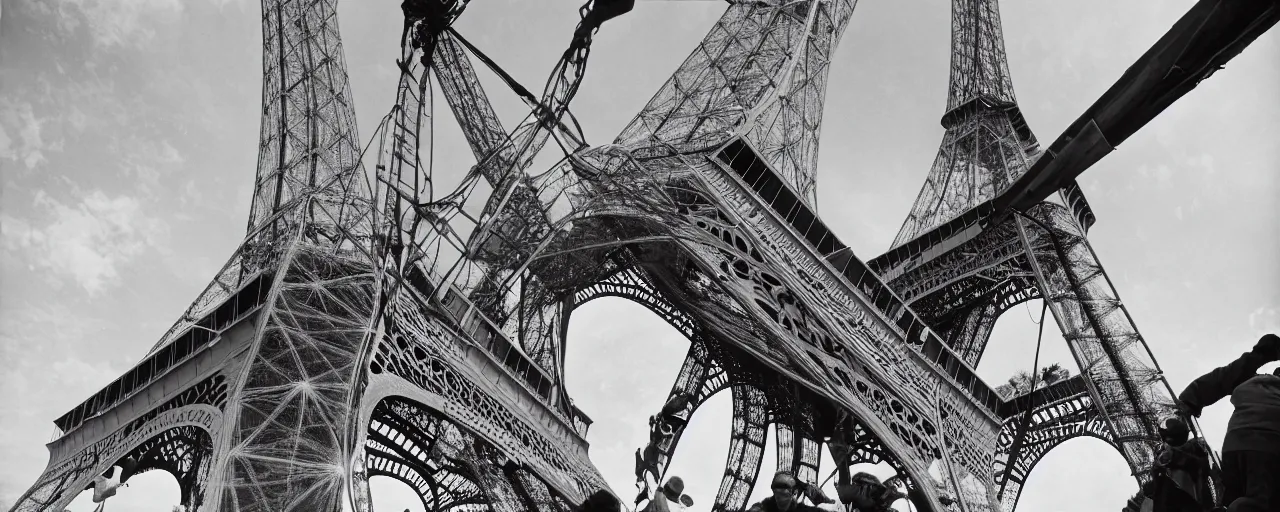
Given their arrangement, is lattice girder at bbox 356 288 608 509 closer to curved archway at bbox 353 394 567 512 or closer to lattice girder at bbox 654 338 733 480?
curved archway at bbox 353 394 567 512

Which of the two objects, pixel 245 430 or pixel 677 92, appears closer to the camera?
pixel 245 430

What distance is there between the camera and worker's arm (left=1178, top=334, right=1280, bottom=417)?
529 centimetres

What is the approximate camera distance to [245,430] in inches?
678

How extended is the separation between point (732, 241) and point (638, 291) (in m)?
5.93

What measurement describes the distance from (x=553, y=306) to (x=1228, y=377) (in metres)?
21.1

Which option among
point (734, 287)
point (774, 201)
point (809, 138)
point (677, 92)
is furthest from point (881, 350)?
point (677, 92)

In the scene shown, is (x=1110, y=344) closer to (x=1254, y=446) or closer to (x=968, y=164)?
(x=968, y=164)

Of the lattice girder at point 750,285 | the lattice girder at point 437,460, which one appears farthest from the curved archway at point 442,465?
the lattice girder at point 750,285

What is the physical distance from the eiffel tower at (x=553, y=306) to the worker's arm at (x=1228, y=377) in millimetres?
9133

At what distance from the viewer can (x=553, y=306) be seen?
26.0m

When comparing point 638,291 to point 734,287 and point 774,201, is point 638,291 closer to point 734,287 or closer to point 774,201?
point 774,201

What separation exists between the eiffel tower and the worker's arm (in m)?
9.13

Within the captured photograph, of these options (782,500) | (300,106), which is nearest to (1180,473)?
(782,500)

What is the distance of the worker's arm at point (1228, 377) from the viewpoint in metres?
5.29
